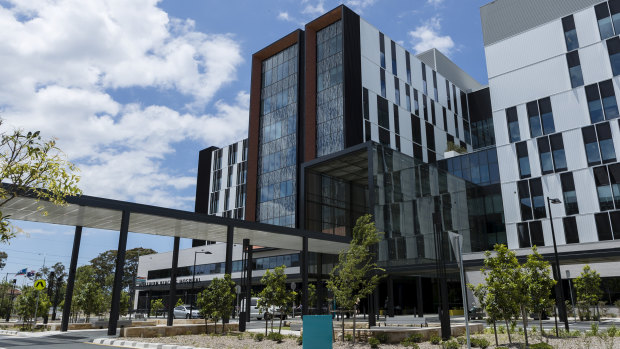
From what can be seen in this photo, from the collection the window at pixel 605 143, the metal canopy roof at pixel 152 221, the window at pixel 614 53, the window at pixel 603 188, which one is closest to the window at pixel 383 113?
the metal canopy roof at pixel 152 221

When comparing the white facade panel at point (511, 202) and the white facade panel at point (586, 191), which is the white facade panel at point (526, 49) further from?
the white facade panel at point (511, 202)

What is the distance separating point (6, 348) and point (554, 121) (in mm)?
46138

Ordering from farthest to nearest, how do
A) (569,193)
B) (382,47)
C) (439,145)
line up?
(439,145) → (382,47) → (569,193)

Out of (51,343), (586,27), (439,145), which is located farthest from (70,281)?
(439,145)

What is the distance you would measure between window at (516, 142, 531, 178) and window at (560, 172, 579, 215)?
3.36 meters

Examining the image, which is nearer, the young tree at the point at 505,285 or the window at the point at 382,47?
the young tree at the point at 505,285

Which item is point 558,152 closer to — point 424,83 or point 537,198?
point 537,198

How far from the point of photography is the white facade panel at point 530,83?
43812mm

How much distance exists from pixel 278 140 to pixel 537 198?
34207mm

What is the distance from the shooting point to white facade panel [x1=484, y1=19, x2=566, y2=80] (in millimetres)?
44688

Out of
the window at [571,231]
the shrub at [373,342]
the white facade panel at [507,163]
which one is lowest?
the shrub at [373,342]

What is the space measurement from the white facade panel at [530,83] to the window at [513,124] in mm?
755

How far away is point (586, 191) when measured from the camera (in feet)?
131

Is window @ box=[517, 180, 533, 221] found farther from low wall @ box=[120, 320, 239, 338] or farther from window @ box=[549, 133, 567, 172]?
low wall @ box=[120, 320, 239, 338]
